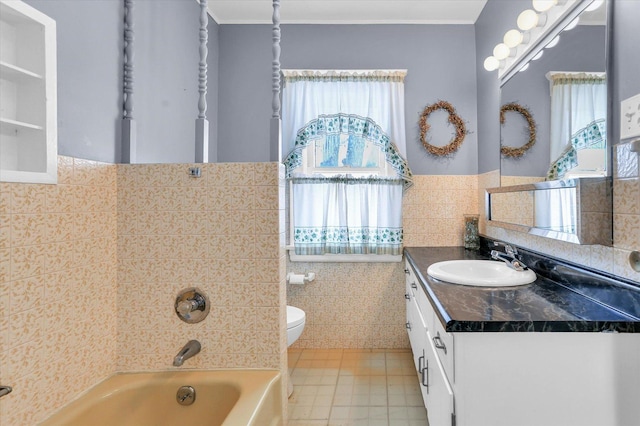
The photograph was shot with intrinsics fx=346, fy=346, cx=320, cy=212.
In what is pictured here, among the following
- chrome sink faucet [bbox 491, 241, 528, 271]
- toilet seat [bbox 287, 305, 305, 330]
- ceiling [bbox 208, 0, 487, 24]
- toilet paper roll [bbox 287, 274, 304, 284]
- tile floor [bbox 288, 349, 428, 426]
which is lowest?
tile floor [bbox 288, 349, 428, 426]

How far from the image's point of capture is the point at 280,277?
132cm

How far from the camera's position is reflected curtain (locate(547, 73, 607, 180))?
1.30 m

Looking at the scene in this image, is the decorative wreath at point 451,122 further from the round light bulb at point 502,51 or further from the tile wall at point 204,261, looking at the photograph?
the tile wall at point 204,261

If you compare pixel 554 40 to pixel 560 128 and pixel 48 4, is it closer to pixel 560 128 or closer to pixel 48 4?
pixel 560 128

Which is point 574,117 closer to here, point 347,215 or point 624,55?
point 624,55

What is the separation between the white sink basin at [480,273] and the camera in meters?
1.48

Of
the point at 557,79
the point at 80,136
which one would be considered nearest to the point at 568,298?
the point at 557,79

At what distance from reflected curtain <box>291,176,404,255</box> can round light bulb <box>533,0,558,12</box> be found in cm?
133

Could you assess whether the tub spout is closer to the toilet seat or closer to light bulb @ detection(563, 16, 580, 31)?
the toilet seat

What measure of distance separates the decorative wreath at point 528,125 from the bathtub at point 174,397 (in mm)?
1645

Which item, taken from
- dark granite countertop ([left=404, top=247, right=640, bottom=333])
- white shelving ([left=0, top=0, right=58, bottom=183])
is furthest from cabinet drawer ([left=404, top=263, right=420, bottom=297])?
white shelving ([left=0, top=0, right=58, bottom=183])

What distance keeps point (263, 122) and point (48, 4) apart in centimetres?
179

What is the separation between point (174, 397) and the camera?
1.26m

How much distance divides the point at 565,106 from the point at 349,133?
1.51 metres
